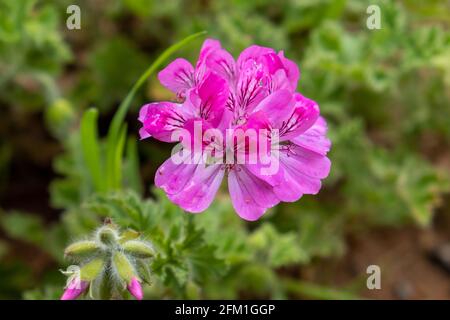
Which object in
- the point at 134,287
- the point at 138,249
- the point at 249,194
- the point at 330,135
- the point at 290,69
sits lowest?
the point at 134,287

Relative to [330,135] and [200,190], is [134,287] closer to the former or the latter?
[200,190]

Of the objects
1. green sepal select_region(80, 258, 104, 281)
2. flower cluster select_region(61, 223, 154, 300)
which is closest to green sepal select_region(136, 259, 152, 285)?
flower cluster select_region(61, 223, 154, 300)

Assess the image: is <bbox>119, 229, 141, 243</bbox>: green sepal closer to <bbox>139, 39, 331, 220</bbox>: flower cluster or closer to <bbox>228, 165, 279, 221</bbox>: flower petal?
<bbox>139, 39, 331, 220</bbox>: flower cluster

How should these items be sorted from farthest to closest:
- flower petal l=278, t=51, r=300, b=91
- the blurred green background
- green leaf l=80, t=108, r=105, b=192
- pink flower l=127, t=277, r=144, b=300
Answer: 1. the blurred green background
2. green leaf l=80, t=108, r=105, b=192
3. flower petal l=278, t=51, r=300, b=91
4. pink flower l=127, t=277, r=144, b=300

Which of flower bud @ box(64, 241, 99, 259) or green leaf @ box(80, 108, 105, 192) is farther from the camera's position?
green leaf @ box(80, 108, 105, 192)

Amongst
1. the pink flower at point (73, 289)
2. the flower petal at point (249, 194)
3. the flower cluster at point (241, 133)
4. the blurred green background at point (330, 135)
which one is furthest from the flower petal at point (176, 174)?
the blurred green background at point (330, 135)

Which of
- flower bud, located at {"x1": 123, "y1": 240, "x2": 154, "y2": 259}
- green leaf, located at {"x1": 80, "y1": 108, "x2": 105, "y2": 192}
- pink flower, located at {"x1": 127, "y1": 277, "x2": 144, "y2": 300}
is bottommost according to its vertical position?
pink flower, located at {"x1": 127, "y1": 277, "x2": 144, "y2": 300}

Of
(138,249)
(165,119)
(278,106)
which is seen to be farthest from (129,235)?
(278,106)
